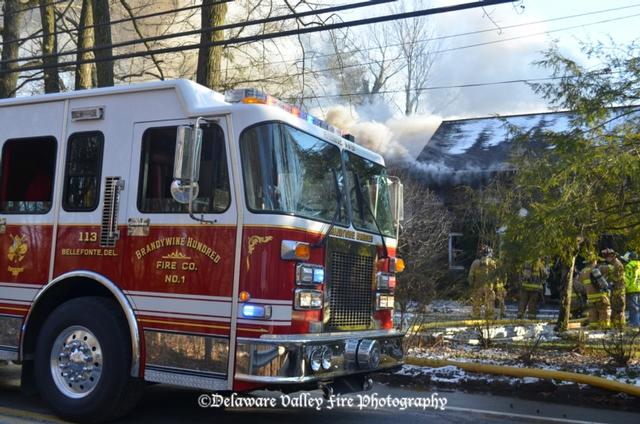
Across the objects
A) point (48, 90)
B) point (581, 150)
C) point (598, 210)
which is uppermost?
point (48, 90)

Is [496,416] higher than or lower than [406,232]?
lower

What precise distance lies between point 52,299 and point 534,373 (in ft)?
16.8

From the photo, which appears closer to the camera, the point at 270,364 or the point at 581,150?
the point at 270,364

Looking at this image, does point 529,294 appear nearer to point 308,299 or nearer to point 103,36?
point 308,299

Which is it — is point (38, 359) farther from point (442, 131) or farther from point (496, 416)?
point (442, 131)

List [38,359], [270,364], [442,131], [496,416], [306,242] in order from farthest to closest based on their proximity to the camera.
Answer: [442,131] → [496,416] → [38,359] → [306,242] → [270,364]

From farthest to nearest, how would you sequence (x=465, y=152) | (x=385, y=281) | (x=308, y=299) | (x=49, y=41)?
(x=465, y=152) < (x=49, y=41) < (x=385, y=281) < (x=308, y=299)

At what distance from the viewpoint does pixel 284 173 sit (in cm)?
527

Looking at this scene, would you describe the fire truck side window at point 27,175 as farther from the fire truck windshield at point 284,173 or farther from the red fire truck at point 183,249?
the fire truck windshield at point 284,173

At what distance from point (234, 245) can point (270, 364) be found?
0.93 meters

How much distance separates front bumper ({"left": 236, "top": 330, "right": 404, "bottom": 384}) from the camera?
16.0 ft

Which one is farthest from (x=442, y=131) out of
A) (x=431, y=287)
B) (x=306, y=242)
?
(x=306, y=242)

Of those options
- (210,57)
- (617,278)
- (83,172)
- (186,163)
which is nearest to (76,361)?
(83,172)

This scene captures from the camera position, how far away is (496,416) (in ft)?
20.9
